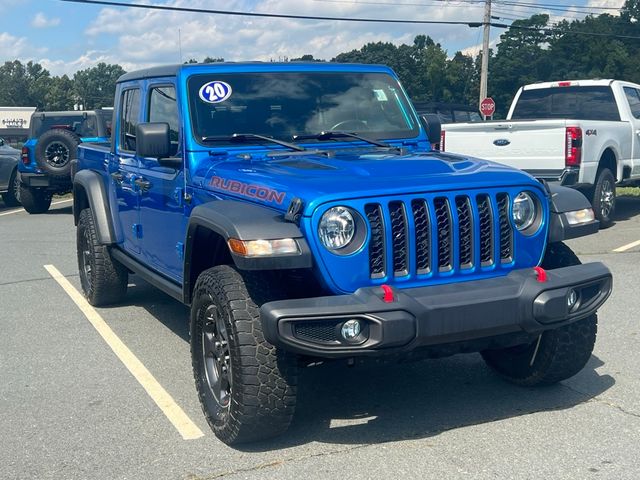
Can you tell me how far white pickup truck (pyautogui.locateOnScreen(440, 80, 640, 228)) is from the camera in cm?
1059

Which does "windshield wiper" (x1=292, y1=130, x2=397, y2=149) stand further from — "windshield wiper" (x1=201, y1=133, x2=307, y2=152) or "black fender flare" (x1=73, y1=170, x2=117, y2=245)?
"black fender flare" (x1=73, y1=170, x2=117, y2=245)

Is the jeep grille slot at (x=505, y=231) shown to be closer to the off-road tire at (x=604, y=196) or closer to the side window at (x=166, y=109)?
the side window at (x=166, y=109)

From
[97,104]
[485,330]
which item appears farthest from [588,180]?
[97,104]

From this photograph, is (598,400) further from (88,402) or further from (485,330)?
(88,402)

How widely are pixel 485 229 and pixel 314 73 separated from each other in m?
1.96

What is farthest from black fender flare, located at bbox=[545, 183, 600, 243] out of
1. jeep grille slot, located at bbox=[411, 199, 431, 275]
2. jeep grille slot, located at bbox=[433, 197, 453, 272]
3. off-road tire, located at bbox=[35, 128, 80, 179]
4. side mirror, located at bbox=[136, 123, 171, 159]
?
off-road tire, located at bbox=[35, 128, 80, 179]

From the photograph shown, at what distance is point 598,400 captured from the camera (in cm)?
473

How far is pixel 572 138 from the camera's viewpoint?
412 inches

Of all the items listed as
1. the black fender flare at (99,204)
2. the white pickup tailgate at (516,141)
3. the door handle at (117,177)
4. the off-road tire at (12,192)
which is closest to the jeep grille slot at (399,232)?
the door handle at (117,177)

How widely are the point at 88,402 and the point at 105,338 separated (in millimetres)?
1496

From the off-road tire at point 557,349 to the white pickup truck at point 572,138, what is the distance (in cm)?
601

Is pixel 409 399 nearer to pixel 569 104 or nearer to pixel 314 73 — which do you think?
pixel 314 73

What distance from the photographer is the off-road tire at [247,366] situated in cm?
389

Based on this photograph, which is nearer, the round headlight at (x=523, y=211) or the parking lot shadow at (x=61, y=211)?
the round headlight at (x=523, y=211)
